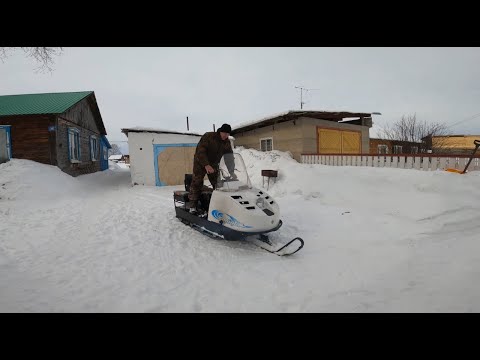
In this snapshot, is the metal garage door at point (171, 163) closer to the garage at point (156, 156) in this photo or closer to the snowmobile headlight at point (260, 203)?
the garage at point (156, 156)

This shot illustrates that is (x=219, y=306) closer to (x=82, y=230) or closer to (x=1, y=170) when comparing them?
Result: (x=82, y=230)

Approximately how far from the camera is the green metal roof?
11.3m

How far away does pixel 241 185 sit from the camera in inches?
177

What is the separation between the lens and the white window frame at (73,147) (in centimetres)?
1294

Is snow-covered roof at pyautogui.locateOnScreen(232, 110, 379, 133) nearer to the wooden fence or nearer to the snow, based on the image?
the wooden fence

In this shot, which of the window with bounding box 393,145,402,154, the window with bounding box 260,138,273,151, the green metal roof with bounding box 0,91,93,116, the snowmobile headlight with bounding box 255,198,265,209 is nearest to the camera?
the snowmobile headlight with bounding box 255,198,265,209

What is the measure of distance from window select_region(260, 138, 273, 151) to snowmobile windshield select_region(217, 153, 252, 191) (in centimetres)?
896

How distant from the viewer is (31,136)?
11.2m

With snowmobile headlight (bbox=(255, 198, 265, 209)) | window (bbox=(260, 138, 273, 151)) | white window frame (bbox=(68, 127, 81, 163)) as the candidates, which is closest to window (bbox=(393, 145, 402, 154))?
window (bbox=(260, 138, 273, 151))

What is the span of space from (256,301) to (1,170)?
11.7 m

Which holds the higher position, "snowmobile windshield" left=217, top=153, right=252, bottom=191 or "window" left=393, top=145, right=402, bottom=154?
"window" left=393, top=145, right=402, bottom=154

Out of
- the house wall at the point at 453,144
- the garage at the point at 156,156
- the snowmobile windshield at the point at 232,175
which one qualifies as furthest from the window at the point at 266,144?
the house wall at the point at 453,144

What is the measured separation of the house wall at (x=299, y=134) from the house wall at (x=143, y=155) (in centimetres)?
584
